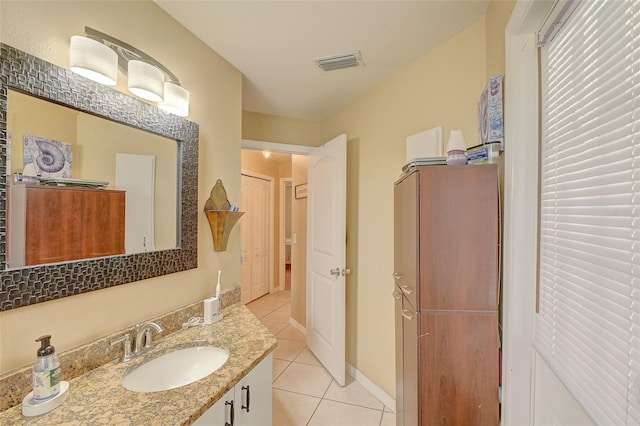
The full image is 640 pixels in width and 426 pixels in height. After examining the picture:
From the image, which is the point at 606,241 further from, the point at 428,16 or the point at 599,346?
the point at 428,16

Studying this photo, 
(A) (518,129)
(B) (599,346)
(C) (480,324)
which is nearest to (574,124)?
(A) (518,129)

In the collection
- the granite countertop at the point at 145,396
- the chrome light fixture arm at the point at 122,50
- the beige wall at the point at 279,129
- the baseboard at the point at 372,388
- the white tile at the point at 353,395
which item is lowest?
the white tile at the point at 353,395

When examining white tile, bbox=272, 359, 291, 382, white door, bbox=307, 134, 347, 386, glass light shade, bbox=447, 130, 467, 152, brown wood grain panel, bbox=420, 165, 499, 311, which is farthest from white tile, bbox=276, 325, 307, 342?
glass light shade, bbox=447, 130, 467, 152

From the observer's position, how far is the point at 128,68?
3.84ft

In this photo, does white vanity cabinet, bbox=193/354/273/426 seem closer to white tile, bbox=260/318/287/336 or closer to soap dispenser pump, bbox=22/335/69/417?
soap dispenser pump, bbox=22/335/69/417

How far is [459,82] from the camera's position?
153 centimetres

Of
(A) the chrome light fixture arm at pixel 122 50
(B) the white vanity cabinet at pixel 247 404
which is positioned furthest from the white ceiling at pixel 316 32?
(B) the white vanity cabinet at pixel 247 404

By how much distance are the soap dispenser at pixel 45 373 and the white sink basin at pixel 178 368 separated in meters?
0.26

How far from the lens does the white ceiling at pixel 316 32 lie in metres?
1.35

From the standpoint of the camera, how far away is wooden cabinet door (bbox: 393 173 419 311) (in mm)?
1136

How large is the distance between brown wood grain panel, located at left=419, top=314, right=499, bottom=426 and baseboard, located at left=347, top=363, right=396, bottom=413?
1.09m

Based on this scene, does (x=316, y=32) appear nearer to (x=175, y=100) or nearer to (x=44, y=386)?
(x=175, y=100)

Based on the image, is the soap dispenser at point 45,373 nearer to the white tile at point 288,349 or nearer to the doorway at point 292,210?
the doorway at point 292,210

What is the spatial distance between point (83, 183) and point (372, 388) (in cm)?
237
